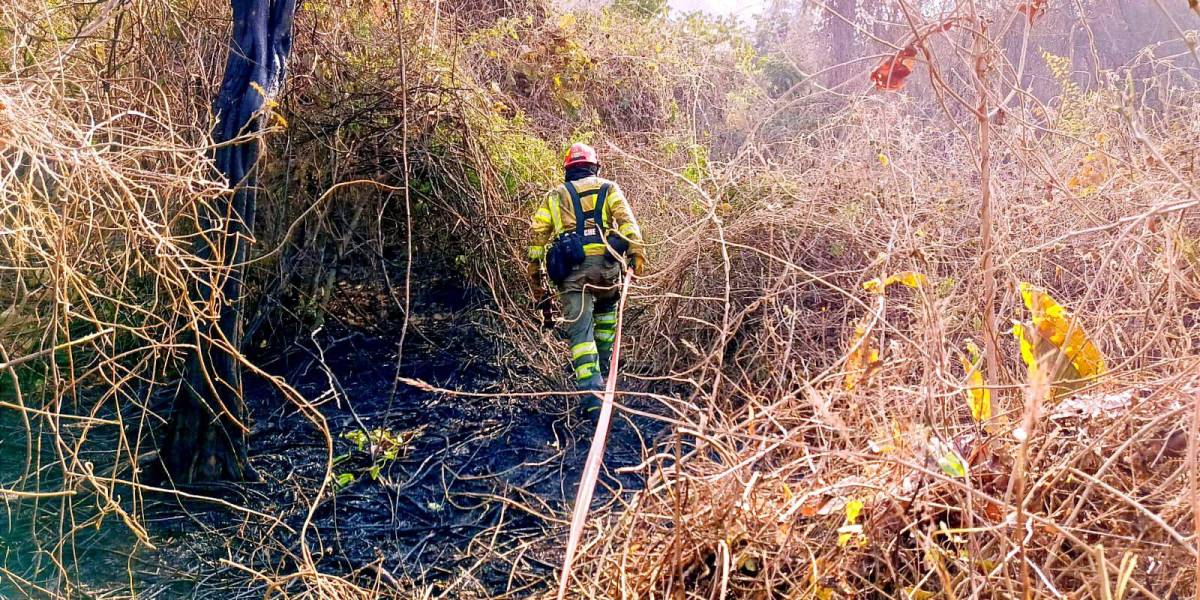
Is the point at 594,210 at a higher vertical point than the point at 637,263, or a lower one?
higher

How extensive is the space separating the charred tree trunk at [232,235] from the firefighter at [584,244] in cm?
188

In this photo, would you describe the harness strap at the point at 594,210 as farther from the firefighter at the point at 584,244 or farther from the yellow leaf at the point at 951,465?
the yellow leaf at the point at 951,465

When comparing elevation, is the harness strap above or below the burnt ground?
above

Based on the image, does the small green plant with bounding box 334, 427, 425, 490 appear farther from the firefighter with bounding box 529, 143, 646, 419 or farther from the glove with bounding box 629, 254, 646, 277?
the glove with bounding box 629, 254, 646, 277

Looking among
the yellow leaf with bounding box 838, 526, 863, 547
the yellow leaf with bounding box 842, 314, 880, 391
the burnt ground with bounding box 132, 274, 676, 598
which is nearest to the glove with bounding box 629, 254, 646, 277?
the burnt ground with bounding box 132, 274, 676, 598

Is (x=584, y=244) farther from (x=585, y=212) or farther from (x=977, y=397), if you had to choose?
(x=977, y=397)

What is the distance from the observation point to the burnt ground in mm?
3809

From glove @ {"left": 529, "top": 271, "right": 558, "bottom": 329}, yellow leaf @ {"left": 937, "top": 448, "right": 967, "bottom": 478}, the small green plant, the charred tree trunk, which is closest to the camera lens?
yellow leaf @ {"left": 937, "top": 448, "right": 967, "bottom": 478}

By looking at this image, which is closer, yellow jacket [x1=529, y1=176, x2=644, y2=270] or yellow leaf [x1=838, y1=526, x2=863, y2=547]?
yellow leaf [x1=838, y1=526, x2=863, y2=547]

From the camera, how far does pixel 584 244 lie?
5438 millimetres

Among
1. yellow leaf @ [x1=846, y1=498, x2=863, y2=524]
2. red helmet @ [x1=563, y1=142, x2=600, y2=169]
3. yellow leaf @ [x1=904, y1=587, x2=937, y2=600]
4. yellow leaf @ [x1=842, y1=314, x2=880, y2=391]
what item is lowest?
yellow leaf @ [x1=904, y1=587, x2=937, y2=600]

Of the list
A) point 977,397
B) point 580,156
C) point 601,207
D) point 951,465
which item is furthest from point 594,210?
point 951,465

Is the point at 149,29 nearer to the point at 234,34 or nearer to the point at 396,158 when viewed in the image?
the point at 234,34

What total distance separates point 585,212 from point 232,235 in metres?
2.22
